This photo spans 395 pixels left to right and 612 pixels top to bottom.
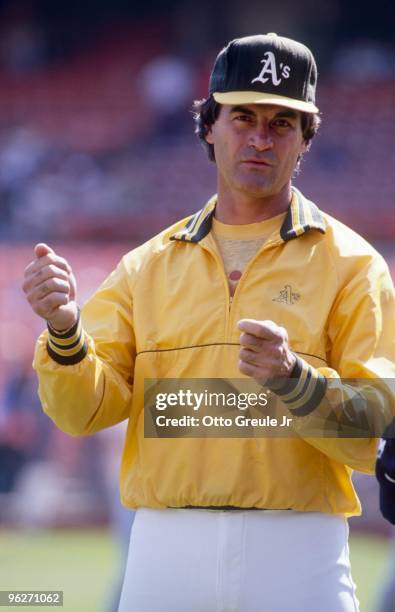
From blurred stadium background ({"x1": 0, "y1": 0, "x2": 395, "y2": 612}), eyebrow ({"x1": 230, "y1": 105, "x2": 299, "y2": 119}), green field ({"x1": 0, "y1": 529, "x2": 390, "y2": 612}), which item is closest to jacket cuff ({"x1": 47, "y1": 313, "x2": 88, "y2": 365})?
eyebrow ({"x1": 230, "y1": 105, "x2": 299, "y2": 119})

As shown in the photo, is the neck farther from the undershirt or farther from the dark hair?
the dark hair

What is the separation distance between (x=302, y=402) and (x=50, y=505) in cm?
817

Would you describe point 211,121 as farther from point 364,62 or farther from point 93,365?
point 364,62

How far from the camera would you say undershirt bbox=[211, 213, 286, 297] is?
2.96 m

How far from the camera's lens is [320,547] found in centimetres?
276

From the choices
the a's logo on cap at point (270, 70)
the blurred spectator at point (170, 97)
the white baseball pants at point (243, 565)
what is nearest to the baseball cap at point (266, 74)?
the a's logo on cap at point (270, 70)

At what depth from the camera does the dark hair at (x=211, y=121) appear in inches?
120

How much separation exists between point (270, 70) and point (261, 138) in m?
0.17

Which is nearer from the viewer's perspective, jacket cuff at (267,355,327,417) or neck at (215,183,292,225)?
jacket cuff at (267,355,327,417)

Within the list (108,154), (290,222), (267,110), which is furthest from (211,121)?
(108,154)

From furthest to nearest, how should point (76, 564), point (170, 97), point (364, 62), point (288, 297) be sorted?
point (364, 62) < point (170, 97) < point (76, 564) < point (288, 297)

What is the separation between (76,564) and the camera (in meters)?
8.41

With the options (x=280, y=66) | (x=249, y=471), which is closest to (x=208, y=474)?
(x=249, y=471)

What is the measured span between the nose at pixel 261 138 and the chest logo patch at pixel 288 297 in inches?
13.8
